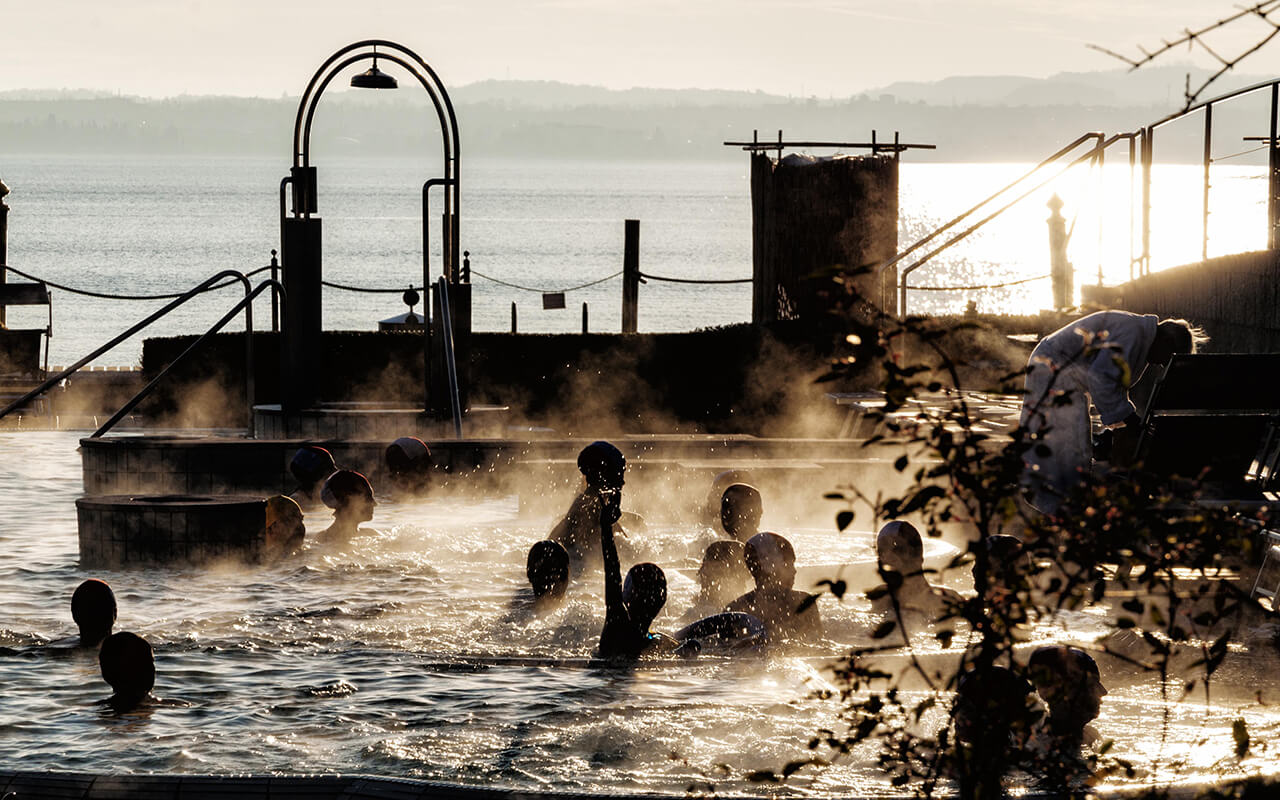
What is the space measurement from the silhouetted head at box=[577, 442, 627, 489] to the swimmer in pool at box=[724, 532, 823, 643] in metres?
1.02

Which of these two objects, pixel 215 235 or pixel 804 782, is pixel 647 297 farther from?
pixel 804 782

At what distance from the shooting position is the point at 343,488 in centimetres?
1269

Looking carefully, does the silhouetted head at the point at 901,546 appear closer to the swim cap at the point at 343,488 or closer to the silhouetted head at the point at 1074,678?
the silhouetted head at the point at 1074,678

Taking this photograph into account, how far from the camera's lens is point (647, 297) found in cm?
10362

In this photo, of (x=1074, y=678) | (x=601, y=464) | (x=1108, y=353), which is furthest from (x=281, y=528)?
(x=1074, y=678)

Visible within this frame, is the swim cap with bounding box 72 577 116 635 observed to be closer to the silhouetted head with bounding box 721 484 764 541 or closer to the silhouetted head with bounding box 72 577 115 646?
the silhouetted head with bounding box 72 577 115 646

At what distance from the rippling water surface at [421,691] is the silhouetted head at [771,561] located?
0.45m

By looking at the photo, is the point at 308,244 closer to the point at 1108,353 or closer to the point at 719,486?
the point at 719,486

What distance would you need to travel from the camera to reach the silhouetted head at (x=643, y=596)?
8.95 metres

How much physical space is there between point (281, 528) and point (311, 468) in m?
1.65

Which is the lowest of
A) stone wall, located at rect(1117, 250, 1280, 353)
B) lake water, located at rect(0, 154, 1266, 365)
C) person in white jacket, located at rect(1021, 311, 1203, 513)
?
person in white jacket, located at rect(1021, 311, 1203, 513)

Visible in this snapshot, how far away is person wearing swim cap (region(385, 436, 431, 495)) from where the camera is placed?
557 inches

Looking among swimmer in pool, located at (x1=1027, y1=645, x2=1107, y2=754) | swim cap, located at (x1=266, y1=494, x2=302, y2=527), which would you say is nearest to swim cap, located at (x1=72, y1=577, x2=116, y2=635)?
swim cap, located at (x1=266, y1=494, x2=302, y2=527)

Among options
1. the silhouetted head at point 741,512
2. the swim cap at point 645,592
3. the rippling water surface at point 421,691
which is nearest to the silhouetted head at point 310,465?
the rippling water surface at point 421,691
